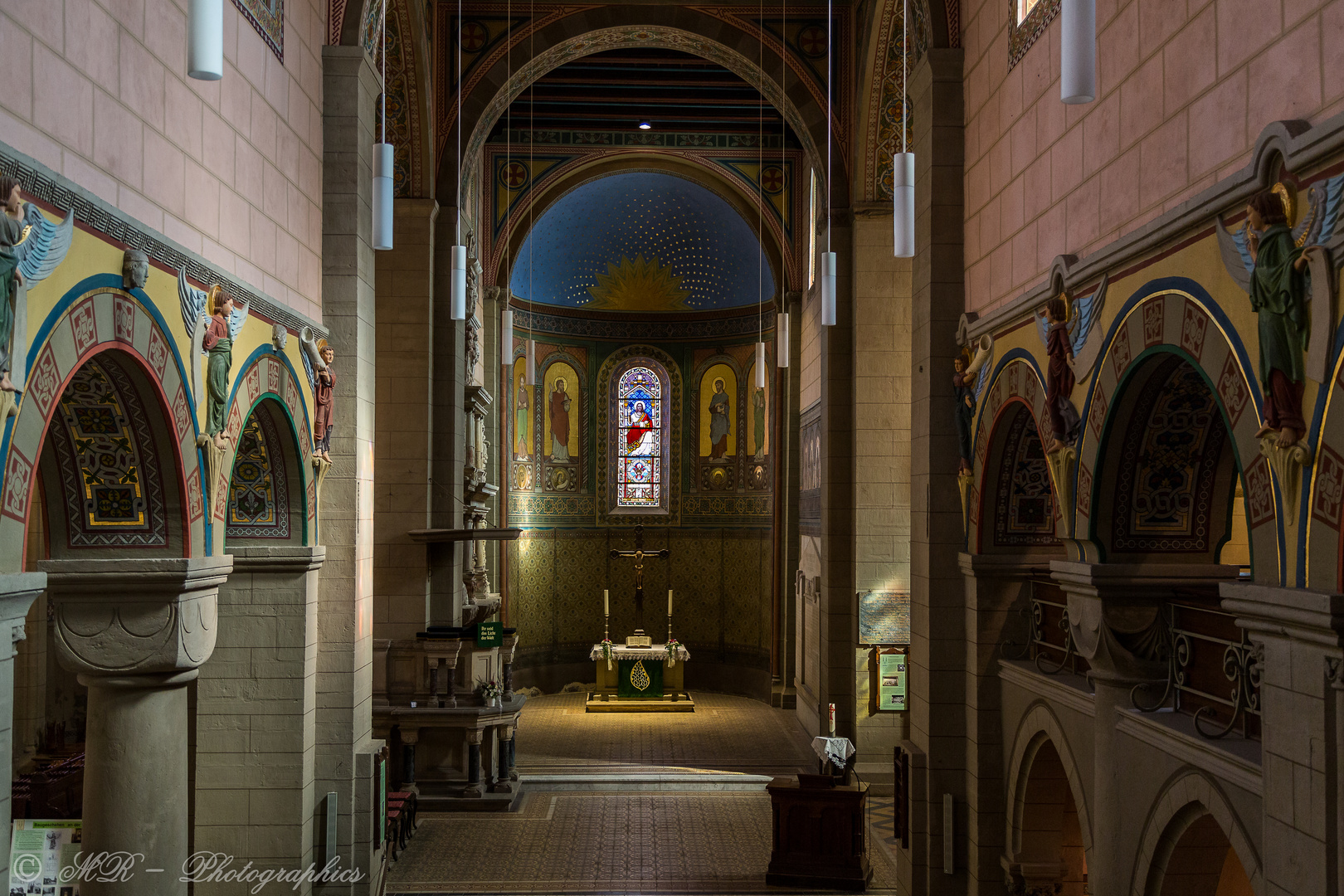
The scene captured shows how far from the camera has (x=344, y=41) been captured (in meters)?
10.8

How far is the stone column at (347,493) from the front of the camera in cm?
1038

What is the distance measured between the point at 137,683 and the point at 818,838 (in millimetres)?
7519

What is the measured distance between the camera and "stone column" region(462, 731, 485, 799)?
15.1 metres

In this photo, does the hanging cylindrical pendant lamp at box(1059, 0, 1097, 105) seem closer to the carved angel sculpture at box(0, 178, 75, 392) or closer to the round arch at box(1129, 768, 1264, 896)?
the round arch at box(1129, 768, 1264, 896)

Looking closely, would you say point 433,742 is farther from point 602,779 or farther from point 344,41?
point 344,41

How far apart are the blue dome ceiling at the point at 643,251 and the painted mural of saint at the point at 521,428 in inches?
84.8

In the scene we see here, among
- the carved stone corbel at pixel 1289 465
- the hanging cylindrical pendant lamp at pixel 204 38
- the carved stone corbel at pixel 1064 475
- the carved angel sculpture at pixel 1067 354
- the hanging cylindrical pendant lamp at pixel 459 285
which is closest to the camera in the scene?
the hanging cylindrical pendant lamp at pixel 204 38

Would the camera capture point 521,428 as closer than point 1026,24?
No

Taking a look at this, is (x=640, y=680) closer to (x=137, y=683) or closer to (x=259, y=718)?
(x=259, y=718)

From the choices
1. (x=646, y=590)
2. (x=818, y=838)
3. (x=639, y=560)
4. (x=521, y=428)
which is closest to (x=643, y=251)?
(x=521, y=428)

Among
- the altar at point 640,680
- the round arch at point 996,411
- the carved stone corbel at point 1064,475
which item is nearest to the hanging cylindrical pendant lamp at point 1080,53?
the carved stone corbel at point 1064,475

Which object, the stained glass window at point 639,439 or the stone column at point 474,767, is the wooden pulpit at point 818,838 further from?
the stained glass window at point 639,439

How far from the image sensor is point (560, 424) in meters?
25.7

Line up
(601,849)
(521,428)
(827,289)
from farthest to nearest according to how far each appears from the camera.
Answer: (521,428) < (601,849) < (827,289)
